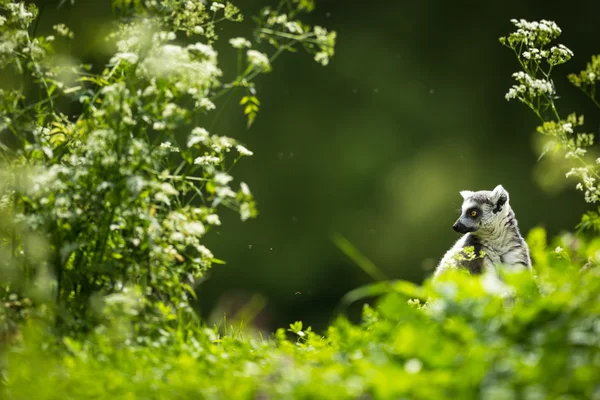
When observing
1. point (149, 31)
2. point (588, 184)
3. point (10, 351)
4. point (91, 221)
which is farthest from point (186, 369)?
point (588, 184)

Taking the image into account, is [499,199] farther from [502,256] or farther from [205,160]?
[205,160]

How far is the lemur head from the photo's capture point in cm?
449

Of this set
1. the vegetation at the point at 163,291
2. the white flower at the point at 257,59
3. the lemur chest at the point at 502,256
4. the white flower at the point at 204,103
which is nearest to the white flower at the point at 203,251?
the vegetation at the point at 163,291

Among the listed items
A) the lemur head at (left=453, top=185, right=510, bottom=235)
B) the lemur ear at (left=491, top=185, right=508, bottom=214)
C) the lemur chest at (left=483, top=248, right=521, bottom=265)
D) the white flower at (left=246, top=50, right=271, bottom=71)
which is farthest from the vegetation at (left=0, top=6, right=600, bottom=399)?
the lemur ear at (left=491, top=185, right=508, bottom=214)

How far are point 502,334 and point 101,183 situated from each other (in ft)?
4.30

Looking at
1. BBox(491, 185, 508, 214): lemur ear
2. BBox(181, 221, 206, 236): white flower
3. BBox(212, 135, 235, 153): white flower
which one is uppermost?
BBox(212, 135, 235, 153): white flower

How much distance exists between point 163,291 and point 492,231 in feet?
7.92

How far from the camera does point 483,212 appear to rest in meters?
4.52

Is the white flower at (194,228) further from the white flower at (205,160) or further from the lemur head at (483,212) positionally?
the lemur head at (483,212)

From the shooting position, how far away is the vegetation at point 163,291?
1.87 meters

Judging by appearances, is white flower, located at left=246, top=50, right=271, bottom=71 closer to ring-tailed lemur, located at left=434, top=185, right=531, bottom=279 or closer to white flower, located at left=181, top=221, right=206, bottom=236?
white flower, located at left=181, top=221, right=206, bottom=236

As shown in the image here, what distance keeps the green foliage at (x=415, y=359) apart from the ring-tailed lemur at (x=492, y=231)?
196cm

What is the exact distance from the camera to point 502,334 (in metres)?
2.03

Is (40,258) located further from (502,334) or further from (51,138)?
(502,334)
